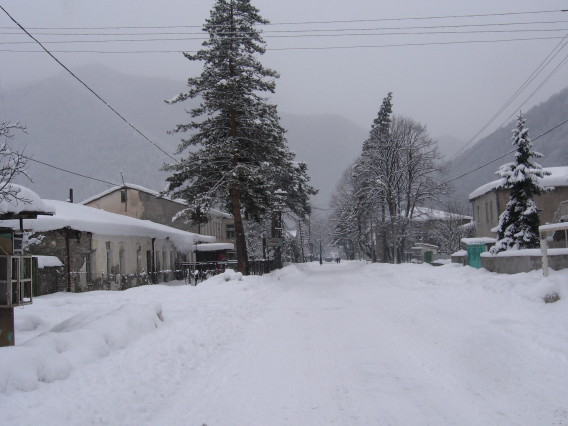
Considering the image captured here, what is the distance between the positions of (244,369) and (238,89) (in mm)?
23185

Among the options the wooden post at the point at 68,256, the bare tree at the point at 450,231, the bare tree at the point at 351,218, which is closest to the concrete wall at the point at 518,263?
the wooden post at the point at 68,256

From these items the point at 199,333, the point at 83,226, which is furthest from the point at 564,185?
the point at 199,333

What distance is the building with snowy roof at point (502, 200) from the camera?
4306 centimetres

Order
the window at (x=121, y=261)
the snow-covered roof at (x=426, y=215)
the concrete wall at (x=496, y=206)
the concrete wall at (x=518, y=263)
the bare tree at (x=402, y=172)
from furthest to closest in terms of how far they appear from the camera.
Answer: the snow-covered roof at (x=426, y=215) → the bare tree at (x=402, y=172) → the concrete wall at (x=496, y=206) → the window at (x=121, y=261) → the concrete wall at (x=518, y=263)

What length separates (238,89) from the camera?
97.0 ft

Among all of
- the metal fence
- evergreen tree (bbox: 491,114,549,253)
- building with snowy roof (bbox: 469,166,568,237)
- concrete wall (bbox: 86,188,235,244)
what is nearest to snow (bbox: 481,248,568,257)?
evergreen tree (bbox: 491,114,549,253)

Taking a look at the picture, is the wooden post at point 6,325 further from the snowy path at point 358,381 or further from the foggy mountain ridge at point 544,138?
the foggy mountain ridge at point 544,138

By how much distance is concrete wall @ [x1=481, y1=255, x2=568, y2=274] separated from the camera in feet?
47.9

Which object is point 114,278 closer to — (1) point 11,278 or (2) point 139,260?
(2) point 139,260

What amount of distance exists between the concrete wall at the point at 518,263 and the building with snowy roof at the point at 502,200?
19.1 meters

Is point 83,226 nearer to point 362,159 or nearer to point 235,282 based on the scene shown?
point 235,282

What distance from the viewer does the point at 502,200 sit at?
4575cm

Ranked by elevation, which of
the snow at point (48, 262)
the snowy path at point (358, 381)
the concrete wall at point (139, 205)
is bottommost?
the snowy path at point (358, 381)

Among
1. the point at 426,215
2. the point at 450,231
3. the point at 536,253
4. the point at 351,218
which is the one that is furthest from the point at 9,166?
the point at 351,218
